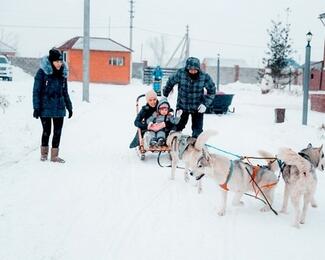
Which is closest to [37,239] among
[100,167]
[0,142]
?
[100,167]

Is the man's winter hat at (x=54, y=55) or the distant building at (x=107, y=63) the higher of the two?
the distant building at (x=107, y=63)

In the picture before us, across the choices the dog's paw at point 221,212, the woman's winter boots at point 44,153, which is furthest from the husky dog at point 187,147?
the woman's winter boots at point 44,153

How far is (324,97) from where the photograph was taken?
15.8 m

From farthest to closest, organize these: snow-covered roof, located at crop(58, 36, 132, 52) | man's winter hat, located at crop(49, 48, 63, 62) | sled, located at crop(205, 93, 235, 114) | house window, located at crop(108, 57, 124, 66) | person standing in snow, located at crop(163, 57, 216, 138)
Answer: house window, located at crop(108, 57, 124, 66) < snow-covered roof, located at crop(58, 36, 132, 52) < sled, located at crop(205, 93, 235, 114) < person standing in snow, located at crop(163, 57, 216, 138) < man's winter hat, located at crop(49, 48, 63, 62)

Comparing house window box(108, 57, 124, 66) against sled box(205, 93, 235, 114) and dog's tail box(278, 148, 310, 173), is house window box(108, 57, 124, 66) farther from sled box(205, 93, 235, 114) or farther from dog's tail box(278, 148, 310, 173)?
dog's tail box(278, 148, 310, 173)

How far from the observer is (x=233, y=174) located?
15.0ft

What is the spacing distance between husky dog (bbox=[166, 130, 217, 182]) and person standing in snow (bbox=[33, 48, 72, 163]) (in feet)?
6.23

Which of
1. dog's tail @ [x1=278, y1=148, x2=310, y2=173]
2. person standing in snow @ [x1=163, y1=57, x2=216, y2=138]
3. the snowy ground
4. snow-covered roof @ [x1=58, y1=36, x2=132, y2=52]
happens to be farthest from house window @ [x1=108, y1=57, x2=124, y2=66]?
dog's tail @ [x1=278, y1=148, x2=310, y2=173]

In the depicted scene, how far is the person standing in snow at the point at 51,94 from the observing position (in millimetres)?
6469

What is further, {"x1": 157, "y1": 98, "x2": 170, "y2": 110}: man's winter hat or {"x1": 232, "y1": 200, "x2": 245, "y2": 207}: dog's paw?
{"x1": 157, "y1": 98, "x2": 170, "y2": 110}: man's winter hat

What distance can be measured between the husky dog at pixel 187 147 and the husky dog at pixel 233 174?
212mm

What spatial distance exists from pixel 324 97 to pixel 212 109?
4676 millimetres

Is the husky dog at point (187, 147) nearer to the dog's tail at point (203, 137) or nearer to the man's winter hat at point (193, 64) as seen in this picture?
the dog's tail at point (203, 137)

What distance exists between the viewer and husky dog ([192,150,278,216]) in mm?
4562
